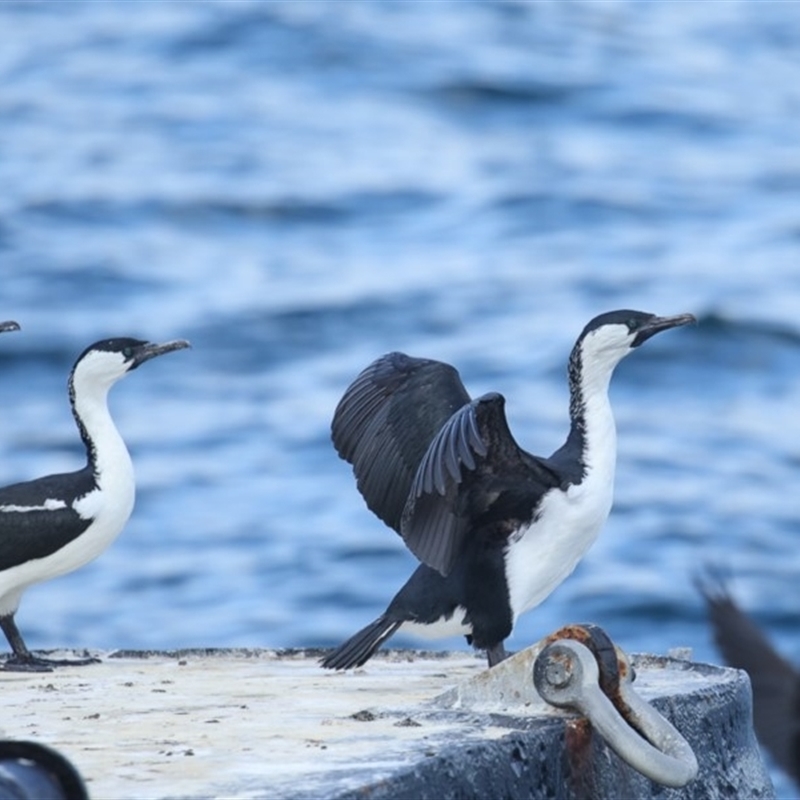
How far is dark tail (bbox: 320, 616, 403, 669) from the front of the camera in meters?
5.75

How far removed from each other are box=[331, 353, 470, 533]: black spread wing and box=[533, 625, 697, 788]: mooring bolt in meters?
1.89

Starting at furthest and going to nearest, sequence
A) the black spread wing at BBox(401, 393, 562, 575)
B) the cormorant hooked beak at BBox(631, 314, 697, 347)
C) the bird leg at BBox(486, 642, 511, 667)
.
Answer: the cormorant hooked beak at BBox(631, 314, 697, 347) → the bird leg at BBox(486, 642, 511, 667) → the black spread wing at BBox(401, 393, 562, 575)

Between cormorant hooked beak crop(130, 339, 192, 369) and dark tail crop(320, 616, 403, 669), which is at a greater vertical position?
cormorant hooked beak crop(130, 339, 192, 369)

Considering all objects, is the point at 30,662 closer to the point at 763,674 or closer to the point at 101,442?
the point at 101,442

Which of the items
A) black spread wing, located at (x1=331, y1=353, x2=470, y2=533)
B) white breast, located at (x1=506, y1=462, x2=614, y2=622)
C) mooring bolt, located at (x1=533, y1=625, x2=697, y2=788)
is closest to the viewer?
mooring bolt, located at (x1=533, y1=625, x2=697, y2=788)

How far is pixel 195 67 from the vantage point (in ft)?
84.0

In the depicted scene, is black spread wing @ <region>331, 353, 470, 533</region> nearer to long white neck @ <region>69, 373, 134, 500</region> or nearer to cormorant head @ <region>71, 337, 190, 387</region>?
long white neck @ <region>69, 373, 134, 500</region>

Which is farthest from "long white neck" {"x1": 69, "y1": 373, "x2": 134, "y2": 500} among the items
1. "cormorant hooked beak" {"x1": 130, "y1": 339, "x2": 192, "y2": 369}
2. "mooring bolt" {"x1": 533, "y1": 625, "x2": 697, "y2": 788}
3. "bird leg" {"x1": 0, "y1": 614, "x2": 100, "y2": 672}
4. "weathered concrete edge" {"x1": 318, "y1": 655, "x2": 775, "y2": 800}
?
"mooring bolt" {"x1": 533, "y1": 625, "x2": 697, "y2": 788}

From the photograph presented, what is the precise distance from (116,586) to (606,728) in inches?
415

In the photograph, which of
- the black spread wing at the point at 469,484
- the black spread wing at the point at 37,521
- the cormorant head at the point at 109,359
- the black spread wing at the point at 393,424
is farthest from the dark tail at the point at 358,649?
the cormorant head at the point at 109,359

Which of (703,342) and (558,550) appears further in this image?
(703,342)

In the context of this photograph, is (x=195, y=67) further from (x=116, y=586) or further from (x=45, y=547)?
(x=45, y=547)

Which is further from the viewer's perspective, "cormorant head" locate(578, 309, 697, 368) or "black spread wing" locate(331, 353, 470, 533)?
"cormorant head" locate(578, 309, 697, 368)

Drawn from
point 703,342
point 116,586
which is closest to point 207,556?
point 116,586
